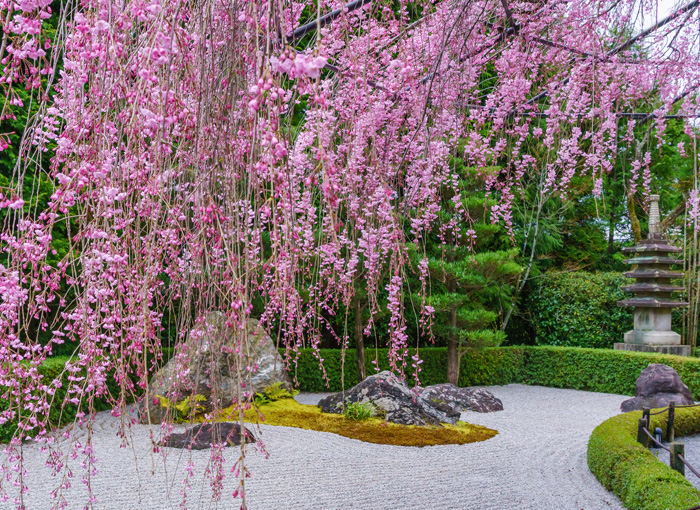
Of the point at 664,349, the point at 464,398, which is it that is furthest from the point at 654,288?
the point at 464,398

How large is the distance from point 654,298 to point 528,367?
1955 mm

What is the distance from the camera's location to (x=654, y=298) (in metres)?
8.14

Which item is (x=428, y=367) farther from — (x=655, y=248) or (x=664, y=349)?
(x=655, y=248)

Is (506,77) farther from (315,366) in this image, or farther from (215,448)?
(315,366)

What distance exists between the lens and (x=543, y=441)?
498 centimetres

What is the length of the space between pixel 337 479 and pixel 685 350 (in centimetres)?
642


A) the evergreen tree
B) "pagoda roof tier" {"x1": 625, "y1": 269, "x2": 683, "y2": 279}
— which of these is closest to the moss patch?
the evergreen tree

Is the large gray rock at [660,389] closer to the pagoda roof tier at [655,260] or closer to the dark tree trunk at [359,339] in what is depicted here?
the pagoda roof tier at [655,260]

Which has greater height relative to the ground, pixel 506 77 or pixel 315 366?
pixel 506 77

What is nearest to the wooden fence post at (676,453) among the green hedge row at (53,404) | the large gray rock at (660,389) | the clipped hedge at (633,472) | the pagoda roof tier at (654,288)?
the clipped hedge at (633,472)

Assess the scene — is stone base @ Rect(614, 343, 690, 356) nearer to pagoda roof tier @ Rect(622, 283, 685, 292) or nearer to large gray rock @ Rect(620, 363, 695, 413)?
pagoda roof tier @ Rect(622, 283, 685, 292)

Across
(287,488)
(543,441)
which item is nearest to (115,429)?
(287,488)

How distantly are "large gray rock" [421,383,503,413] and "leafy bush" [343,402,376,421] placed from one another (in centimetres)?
118

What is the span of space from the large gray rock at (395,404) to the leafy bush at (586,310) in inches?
165
